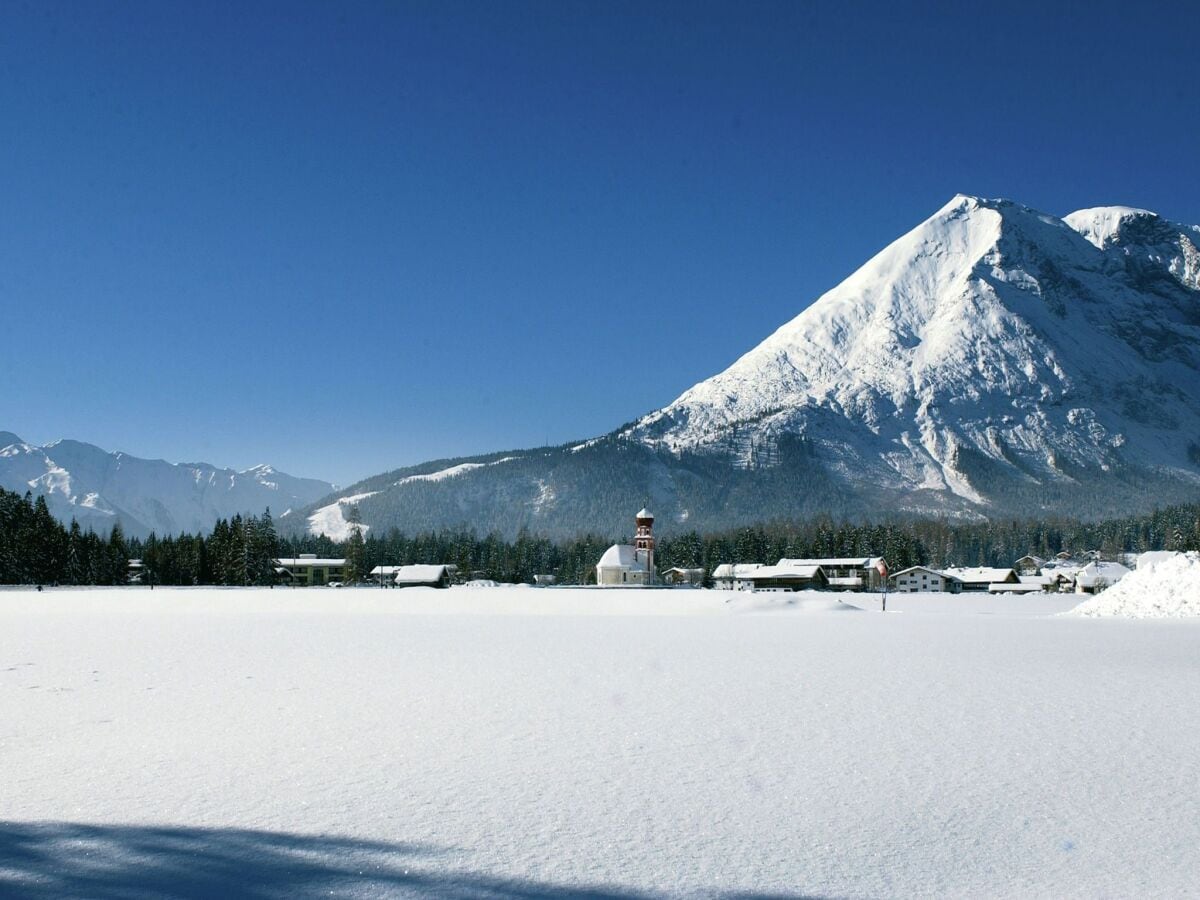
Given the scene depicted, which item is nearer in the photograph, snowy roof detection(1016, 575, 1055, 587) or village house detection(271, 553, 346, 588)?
snowy roof detection(1016, 575, 1055, 587)

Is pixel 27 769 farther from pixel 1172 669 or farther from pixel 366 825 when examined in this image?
pixel 1172 669

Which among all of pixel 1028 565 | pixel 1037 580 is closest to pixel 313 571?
pixel 1037 580

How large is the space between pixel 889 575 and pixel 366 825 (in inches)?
5687

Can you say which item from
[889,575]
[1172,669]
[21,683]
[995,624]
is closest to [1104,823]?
[1172,669]

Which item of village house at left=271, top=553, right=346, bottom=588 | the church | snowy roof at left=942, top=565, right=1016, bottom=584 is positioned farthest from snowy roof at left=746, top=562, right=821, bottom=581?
village house at left=271, top=553, right=346, bottom=588

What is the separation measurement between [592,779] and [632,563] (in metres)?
137

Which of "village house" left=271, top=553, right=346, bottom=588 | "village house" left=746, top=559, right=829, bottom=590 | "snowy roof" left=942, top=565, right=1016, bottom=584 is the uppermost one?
"village house" left=271, top=553, right=346, bottom=588

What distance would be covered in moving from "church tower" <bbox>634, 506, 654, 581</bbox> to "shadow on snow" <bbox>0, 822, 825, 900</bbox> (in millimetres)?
138872

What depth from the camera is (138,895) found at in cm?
743

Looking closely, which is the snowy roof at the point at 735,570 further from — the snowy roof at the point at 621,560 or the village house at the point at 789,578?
the snowy roof at the point at 621,560

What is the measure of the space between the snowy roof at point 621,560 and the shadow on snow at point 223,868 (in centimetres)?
13781

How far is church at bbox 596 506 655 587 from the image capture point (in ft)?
477

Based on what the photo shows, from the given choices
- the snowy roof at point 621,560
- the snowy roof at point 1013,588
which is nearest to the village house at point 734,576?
the snowy roof at point 621,560

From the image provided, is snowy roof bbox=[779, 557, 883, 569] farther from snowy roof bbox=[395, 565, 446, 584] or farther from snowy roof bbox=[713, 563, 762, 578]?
snowy roof bbox=[395, 565, 446, 584]
